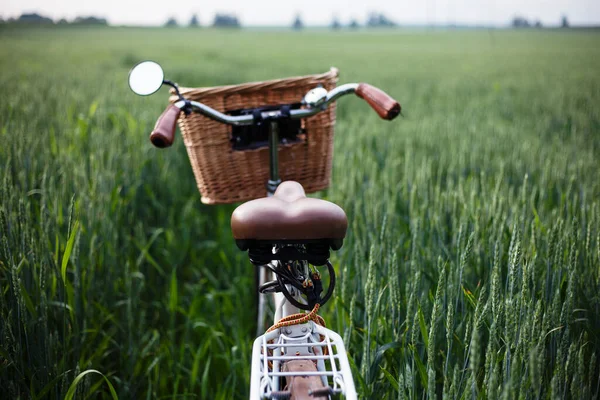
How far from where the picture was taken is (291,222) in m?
1.05

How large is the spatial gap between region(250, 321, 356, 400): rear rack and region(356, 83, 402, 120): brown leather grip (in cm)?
78

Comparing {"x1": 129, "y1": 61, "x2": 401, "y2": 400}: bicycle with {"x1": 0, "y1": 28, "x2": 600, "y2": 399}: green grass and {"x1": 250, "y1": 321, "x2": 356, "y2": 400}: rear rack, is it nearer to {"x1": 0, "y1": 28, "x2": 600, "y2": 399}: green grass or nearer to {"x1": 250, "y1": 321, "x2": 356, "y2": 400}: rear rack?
{"x1": 250, "y1": 321, "x2": 356, "y2": 400}: rear rack

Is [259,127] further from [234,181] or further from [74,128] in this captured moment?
[74,128]

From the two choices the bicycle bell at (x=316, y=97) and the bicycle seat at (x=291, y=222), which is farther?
the bicycle bell at (x=316, y=97)

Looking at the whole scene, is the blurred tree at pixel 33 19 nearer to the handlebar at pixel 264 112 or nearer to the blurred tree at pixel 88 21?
the blurred tree at pixel 88 21

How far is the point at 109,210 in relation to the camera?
2461 mm

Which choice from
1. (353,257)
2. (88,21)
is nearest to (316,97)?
(353,257)

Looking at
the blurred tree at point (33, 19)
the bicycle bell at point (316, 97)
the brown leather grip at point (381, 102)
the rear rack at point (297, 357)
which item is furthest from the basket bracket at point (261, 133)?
the blurred tree at point (33, 19)

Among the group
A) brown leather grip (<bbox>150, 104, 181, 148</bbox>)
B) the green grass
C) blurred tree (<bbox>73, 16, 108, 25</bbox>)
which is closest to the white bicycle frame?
the green grass

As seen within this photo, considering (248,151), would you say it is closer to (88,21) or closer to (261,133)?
(261,133)

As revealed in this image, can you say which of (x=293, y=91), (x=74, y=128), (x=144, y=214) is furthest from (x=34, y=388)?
(x=74, y=128)

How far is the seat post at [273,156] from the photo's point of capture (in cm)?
178

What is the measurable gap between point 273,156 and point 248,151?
163mm

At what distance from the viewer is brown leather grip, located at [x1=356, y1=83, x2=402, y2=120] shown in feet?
5.37
